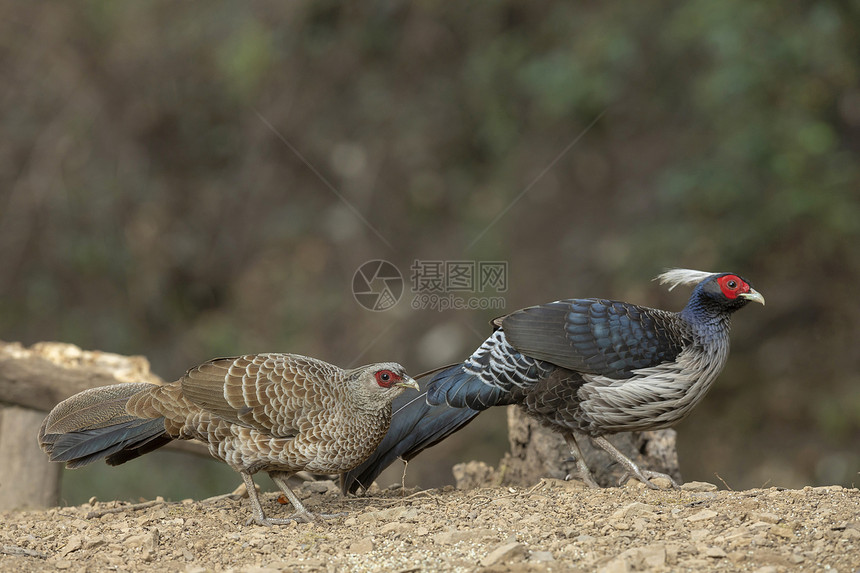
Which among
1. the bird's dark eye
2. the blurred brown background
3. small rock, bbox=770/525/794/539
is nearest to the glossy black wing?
the bird's dark eye

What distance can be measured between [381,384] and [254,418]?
2.15 feet

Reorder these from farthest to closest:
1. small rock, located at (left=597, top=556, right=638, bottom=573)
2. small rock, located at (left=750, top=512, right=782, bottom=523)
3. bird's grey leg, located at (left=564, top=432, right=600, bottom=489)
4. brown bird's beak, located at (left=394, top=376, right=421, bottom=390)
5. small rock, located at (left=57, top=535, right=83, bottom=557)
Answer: bird's grey leg, located at (left=564, top=432, right=600, bottom=489), brown bird's beak, located at (left=394, top=376, right=421, bottom=390), small rock, located at (left=57, top=535, right=83, bottom=557), small rock, located at (left=750, top=512, right=782, bottom=523), small rock, located at (left=597, top=556, right=638, bottom=573)

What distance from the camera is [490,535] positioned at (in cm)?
363

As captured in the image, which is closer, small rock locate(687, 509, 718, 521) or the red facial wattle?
small rock locate(687, 509, 718, 521)

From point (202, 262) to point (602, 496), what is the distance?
825 cm

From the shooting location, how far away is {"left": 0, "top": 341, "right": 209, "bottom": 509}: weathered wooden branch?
5328mm

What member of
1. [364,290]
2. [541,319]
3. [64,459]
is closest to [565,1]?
Answer: [364,290]

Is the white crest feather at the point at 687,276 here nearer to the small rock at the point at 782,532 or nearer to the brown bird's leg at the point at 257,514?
the small rock at the point at 782,532

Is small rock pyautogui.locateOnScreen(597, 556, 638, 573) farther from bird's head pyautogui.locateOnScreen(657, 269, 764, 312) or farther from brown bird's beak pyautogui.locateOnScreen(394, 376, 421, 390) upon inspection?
bird's head pyautogui.locateOnScreen(657, 269, 764, 312)

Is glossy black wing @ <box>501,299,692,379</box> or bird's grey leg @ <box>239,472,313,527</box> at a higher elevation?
glossy black wing @ <box>501,299,692,379</box>

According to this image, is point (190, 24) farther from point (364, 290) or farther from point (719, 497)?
point (719, 497)

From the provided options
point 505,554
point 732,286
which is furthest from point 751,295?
point 505,554

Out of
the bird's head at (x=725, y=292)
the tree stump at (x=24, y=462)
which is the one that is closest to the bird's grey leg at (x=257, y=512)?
the tree stump at (x=24, y=462)

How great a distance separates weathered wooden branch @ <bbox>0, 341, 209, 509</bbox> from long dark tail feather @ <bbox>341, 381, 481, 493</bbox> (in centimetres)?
120
